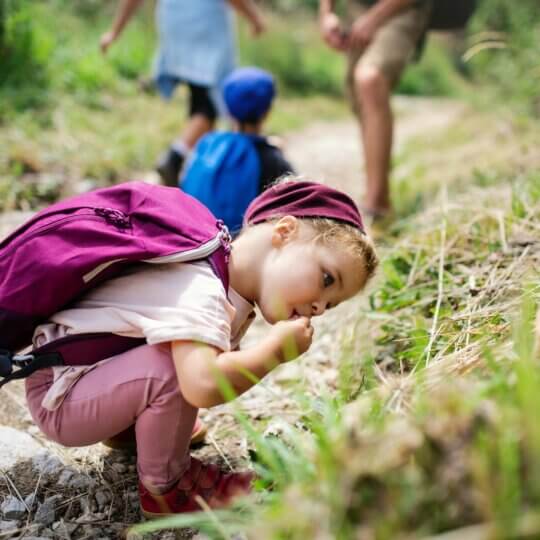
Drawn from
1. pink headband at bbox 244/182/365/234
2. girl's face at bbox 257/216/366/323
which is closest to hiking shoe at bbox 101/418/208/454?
girl's face at bbox 257/216/366/323

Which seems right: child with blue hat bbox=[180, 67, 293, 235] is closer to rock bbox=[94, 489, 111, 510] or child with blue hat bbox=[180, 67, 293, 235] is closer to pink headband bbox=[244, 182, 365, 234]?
pink headband bbox=[244, 182, 365, 234]

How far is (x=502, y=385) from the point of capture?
3.19ft

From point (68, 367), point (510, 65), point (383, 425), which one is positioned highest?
point (383, 425)

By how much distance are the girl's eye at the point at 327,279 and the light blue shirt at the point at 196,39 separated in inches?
107

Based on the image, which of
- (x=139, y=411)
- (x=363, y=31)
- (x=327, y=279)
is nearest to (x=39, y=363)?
(x=139, y=411)

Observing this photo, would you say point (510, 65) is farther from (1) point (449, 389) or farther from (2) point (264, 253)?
(1) point (449, 389)

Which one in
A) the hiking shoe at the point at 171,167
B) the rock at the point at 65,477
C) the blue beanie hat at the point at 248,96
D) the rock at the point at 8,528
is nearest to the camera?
the rock at the point at 8,528

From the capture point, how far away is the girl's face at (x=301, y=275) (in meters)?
1.56

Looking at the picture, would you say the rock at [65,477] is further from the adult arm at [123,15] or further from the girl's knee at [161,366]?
the adult arm at [123,15]

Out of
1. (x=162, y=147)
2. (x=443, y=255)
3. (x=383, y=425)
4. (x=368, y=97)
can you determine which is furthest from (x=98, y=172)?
(x=383, y=425)

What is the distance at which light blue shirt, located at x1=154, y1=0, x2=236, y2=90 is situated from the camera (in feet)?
13.1

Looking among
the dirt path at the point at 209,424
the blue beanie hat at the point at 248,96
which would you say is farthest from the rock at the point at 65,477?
the blue beanie hat at the point at 248,96

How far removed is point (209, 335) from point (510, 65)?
5.68 meters

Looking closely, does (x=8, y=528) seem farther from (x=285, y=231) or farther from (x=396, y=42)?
(x=396, y=42)
